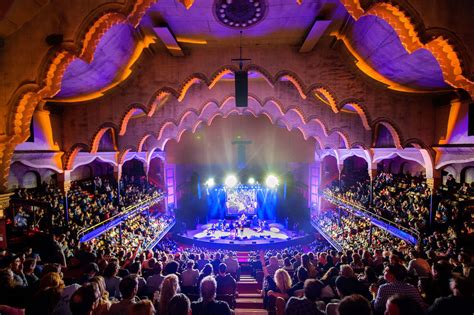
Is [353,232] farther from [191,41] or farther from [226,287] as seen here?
[191,41]

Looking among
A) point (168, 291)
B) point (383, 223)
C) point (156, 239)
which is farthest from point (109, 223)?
point (383, 223)

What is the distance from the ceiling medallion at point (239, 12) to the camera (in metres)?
6.17

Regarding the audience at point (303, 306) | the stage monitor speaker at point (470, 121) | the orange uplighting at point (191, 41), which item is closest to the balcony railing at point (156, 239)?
the orange uplighting at point (191, 41)

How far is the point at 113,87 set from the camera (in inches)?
331

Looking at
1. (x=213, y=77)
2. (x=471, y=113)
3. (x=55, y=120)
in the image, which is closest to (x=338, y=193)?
(x=471, y=113)

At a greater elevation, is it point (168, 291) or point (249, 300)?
point (168, 291)

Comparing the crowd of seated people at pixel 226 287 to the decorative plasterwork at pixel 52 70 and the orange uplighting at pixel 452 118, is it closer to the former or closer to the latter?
the decorative plasterwork at pixel 52 70

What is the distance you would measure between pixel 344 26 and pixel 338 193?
40.6 feet

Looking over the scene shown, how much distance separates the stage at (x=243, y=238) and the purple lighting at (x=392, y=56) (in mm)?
13146

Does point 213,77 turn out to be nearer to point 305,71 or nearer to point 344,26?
point 305,71

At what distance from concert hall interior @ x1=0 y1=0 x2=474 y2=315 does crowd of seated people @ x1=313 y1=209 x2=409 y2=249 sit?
14cm

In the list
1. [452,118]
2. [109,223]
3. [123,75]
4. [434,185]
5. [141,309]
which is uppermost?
[123,75]

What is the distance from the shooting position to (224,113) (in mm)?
14703

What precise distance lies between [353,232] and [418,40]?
40.9 feet
